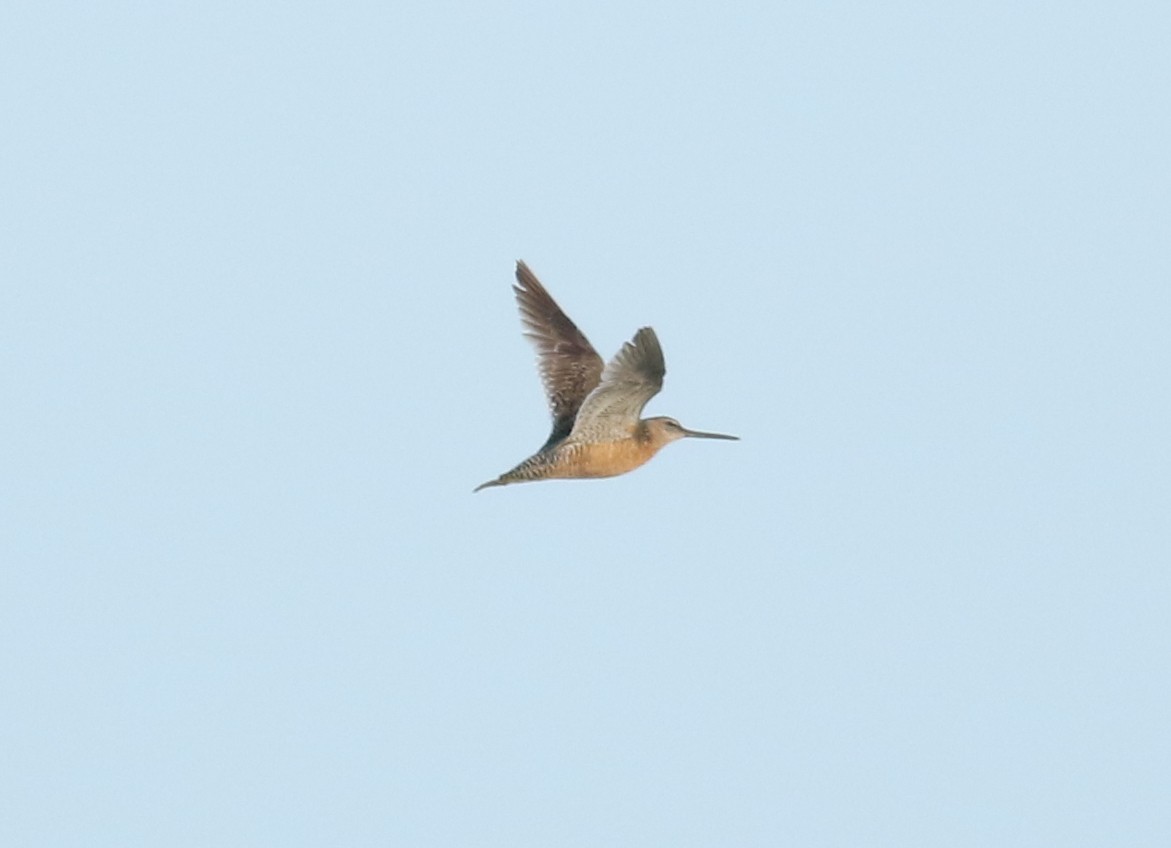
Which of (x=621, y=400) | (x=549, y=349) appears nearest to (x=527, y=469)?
(x=621, y=400)

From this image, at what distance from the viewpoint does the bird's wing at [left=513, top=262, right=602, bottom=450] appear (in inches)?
932

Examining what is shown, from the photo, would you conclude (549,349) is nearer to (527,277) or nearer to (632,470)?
(527,277)

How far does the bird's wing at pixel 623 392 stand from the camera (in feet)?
67.2

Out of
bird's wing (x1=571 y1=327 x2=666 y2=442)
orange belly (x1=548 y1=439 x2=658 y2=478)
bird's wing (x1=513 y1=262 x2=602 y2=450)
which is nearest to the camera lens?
bird's wing (x1=571 y1=327 x2=666 y2=442)

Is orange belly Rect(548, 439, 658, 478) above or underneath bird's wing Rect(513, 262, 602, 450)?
underneath

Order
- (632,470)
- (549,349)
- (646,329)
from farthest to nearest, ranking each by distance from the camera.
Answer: (549,349) → (632,470) → (646,329)

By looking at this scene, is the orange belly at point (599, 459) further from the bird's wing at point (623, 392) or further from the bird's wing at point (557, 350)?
the bird's wing at point (557, 350)

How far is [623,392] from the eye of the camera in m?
21.1

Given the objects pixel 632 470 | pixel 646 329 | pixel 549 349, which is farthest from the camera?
pixel 549 349

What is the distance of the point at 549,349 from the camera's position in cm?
2400

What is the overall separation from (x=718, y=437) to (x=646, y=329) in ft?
9.04

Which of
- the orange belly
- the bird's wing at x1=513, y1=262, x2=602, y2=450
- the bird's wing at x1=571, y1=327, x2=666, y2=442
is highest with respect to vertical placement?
the bird's wing at x1=513, y1=262, x2=602, y2=450

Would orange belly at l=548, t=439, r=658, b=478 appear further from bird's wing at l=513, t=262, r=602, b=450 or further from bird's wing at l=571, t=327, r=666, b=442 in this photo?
bird's wing at l=513, t=262, r=602, b=450

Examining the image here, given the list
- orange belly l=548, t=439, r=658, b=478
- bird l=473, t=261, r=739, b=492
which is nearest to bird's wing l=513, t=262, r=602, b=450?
bird l=473, t=261, r=739, b=492
